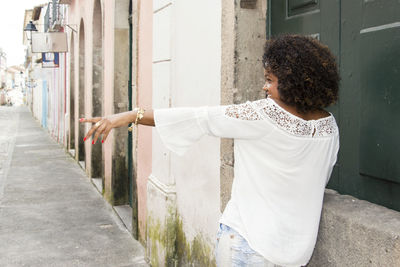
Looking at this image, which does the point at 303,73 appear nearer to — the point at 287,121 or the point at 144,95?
the point at 287,121

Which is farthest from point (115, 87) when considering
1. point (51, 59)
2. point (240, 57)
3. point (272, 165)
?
point (51, 59)

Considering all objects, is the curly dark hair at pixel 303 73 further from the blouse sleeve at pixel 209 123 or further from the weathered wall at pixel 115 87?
the weathered wall at pixel 115 87

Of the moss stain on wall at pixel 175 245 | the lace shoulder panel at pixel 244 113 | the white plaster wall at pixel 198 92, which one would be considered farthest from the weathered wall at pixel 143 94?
the lace shoulder panel at pixel 244 113

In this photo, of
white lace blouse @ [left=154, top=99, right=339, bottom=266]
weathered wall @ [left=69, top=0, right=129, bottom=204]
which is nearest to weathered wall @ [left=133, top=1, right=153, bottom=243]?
weathered wall @ [left=69, top=0, right=129, bottom=204]

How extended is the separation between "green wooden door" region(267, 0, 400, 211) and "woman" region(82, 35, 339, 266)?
41cm

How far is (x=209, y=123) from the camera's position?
1.93 meters

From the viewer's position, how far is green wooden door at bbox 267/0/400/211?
2.24 meters

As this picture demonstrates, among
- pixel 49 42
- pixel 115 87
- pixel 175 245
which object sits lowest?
pixel 175 245

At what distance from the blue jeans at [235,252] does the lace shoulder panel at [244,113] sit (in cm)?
50

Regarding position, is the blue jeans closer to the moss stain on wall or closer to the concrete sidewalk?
the moss stain on wall

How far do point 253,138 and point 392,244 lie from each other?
0.69 metres

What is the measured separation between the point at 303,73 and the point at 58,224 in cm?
534

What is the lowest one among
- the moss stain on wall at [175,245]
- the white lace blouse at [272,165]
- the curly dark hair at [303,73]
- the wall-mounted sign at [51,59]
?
the moss stain on wall at [175,245]

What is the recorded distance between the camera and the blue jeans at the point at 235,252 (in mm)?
1960
